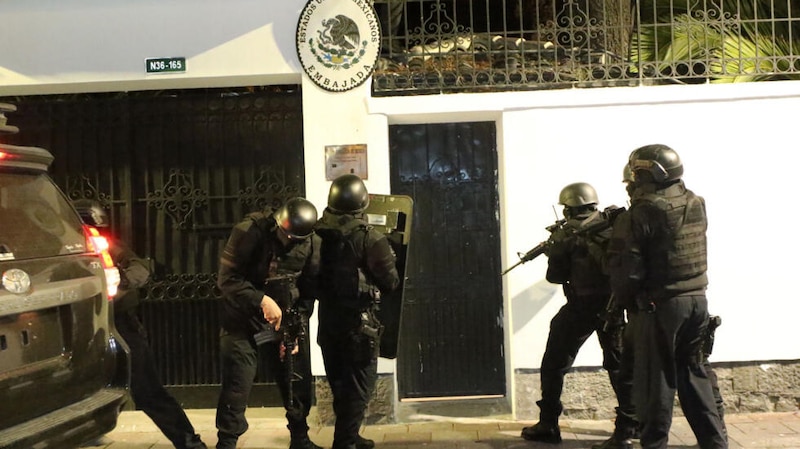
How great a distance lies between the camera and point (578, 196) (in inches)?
199

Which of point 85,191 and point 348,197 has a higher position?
point 85,191

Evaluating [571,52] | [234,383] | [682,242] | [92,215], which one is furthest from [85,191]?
[682,242]

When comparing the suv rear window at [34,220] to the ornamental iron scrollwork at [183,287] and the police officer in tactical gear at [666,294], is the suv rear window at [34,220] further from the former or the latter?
the police officer in tactical gear at [666,294]

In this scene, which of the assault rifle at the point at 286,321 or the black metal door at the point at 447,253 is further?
the black metal door at the point at 447,253

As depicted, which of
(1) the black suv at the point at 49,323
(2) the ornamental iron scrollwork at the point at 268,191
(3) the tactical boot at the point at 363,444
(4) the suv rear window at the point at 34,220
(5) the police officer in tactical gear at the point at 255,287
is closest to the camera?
(1) the black suv at the point at 49,323

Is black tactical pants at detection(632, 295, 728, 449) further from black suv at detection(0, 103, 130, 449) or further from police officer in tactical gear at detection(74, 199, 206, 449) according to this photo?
black suv at detection(0, 103, 130, 449)

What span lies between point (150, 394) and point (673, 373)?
328 centimetres

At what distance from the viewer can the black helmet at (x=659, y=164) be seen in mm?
4438

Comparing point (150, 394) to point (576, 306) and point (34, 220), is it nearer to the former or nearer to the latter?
point (34, 220)

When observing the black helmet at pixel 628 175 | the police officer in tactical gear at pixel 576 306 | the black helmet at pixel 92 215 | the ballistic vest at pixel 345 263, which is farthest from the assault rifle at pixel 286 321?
the black helmet at pixel 628 175

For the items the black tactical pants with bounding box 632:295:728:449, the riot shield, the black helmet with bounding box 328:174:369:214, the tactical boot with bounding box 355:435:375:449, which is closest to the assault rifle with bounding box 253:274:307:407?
the black helmet with bounding box 328:174:369:214

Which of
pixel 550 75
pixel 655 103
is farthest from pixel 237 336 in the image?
pixel 655 103

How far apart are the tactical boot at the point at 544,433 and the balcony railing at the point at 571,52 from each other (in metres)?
2.66

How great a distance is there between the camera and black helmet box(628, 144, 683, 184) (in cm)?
444
